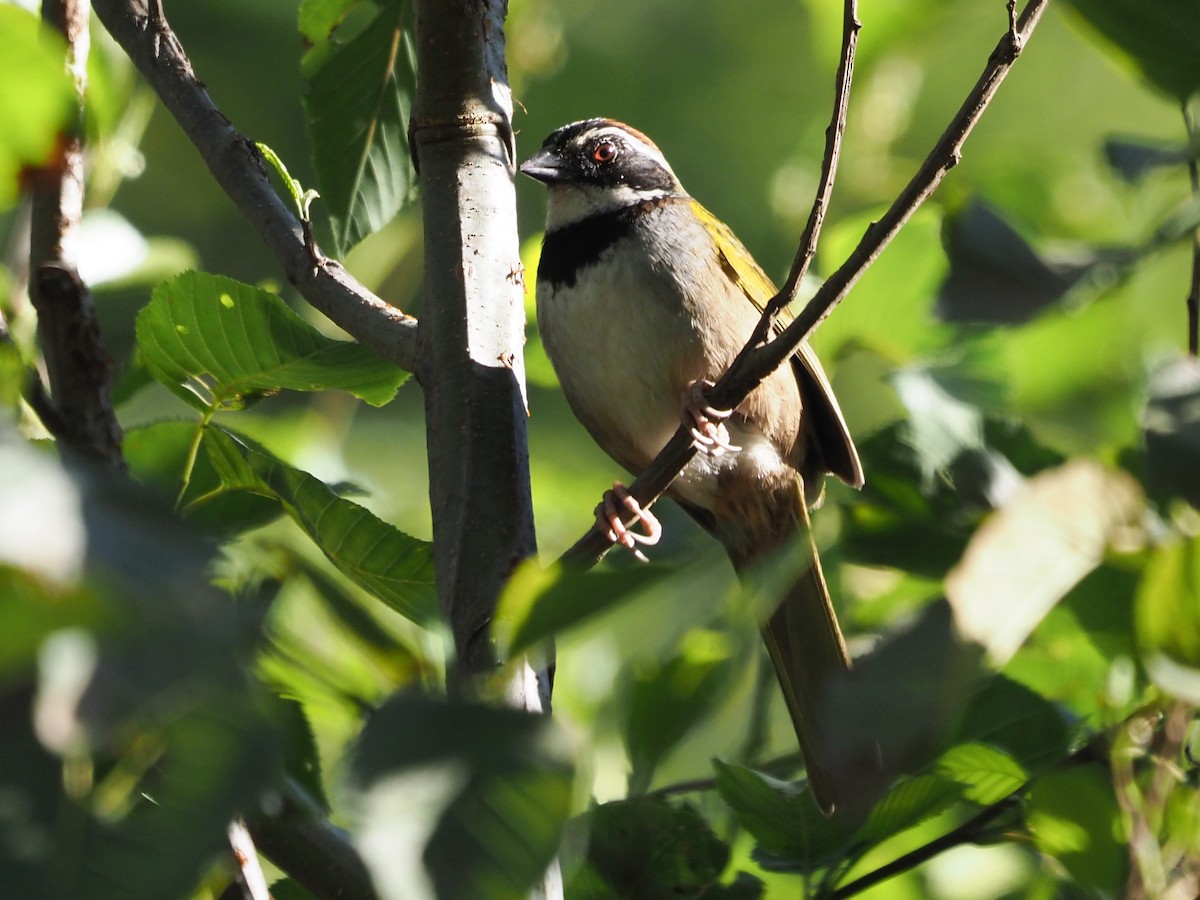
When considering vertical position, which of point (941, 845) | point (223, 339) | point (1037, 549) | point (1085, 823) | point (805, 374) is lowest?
point (805, 374)

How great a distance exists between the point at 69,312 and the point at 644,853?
99cm

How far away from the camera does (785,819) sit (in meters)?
1.40

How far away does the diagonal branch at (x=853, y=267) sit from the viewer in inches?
50.1

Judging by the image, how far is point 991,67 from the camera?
1.28 meters

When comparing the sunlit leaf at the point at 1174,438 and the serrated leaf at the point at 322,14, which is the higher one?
the serrated leaf at the point at 322,14

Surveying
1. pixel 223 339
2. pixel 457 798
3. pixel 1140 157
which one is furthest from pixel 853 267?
pixel 457 798

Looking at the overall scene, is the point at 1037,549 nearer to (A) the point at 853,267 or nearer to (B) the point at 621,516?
(A) the point at 853,267

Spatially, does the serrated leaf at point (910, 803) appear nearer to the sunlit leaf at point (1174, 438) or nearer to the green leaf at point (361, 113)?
the sunlit leaf at point (1174, 438)

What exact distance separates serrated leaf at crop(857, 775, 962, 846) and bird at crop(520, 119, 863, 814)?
4.10 feet

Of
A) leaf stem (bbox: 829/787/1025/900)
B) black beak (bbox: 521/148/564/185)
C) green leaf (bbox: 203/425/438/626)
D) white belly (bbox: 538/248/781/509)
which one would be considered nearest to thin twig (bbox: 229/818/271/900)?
green leaf (bbox: 203/425/438/626)

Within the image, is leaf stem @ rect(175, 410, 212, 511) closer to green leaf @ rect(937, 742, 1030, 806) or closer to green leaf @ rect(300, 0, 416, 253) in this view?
green leaf @ rect(300, 0, 416, 253)

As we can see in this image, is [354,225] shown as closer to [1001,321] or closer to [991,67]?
[991,67]

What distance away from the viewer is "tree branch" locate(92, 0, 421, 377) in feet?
6.30

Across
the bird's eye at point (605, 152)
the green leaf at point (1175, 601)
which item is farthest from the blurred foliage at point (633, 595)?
→ the bird's eye at point (605, 152)
